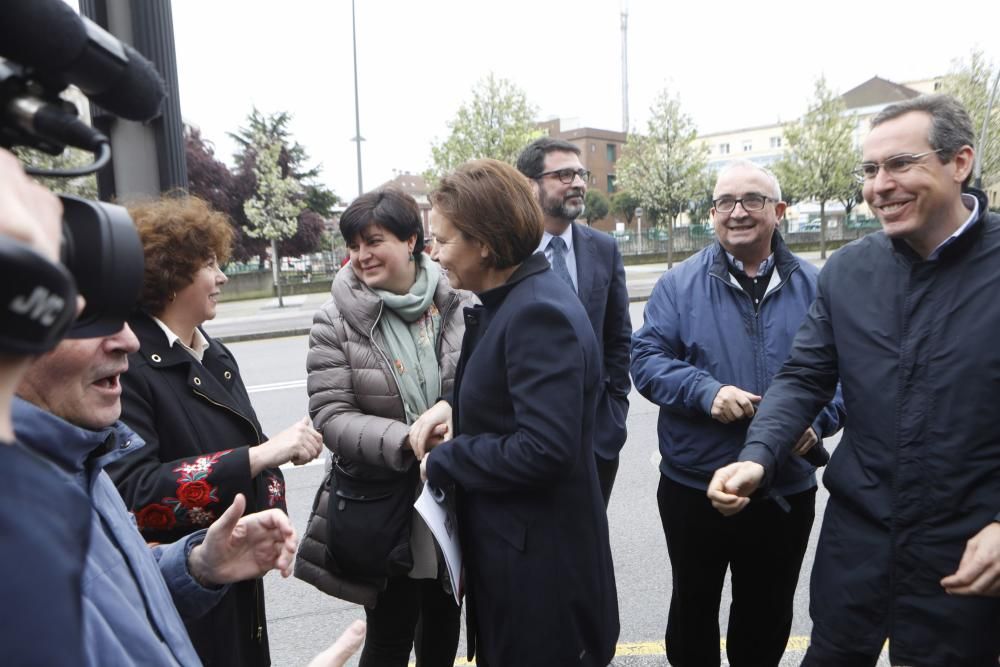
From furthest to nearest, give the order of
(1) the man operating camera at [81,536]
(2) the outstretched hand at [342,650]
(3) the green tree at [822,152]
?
1. (3) the green tree at [822,152]
2. (2) the outstretched hand at [342,650]
3. (1) the man operating camera at [81,536]

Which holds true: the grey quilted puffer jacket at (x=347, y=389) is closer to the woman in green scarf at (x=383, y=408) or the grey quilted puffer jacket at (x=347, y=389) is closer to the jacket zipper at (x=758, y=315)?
the woman in green scarf at (x=383, y=408)

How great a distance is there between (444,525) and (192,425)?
78 centimetres

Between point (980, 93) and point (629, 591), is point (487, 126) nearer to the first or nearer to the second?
point (980, 93)

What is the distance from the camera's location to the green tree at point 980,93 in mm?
23969

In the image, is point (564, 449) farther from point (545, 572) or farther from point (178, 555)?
point (178, 555)

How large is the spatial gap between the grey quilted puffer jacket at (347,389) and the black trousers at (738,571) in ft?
3.70

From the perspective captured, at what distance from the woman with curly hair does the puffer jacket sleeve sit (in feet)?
0.74

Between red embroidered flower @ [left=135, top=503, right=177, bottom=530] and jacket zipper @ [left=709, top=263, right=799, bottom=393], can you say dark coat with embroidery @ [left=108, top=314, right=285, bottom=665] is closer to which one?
red embroidered flower @ [left=135, top=503, right=177, bottom=530]

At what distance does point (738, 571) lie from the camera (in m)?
2.67

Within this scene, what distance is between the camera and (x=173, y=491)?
182 centimetres

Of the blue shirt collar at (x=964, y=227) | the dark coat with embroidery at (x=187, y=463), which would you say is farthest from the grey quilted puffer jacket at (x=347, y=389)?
the blue shirt collar at (x=964, y=227)

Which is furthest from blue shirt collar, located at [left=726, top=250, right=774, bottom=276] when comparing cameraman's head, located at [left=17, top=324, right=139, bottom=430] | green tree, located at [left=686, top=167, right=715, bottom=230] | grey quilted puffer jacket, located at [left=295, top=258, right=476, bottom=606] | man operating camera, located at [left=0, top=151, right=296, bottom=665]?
green tree, located at [left=686, top=167, right=715, bottom=230]

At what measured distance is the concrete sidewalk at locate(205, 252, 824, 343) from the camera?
14.3m

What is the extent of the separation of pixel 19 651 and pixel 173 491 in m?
1.52
